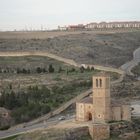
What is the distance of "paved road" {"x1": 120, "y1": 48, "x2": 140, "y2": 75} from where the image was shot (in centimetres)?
9958

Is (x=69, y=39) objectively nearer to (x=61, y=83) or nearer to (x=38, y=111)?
(x=61, y=83)

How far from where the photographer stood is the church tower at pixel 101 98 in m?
58.3

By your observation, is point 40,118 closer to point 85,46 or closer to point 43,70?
point 43,70

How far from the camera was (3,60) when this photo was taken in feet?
353

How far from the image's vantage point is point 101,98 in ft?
192

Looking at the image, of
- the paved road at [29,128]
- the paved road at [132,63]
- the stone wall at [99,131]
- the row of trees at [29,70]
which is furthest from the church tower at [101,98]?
the paved road at [132,63]

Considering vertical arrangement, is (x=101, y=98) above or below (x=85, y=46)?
above

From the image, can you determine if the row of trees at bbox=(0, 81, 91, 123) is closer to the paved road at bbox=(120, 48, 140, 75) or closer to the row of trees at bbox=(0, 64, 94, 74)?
the row of trees at bbox=(0, 64, 94, 74)

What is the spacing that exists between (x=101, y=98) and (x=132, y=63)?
187 ft

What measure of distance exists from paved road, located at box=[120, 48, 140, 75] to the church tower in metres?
35.1

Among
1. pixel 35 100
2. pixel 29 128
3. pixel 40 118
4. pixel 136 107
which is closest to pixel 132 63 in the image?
pixel 136 107

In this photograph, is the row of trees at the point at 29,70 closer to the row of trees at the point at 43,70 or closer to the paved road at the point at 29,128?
the row of trees at the point at 43,70

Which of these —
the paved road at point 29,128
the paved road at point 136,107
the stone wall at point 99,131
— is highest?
the stone wall at point 99,131

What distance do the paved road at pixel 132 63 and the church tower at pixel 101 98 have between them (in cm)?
3512
